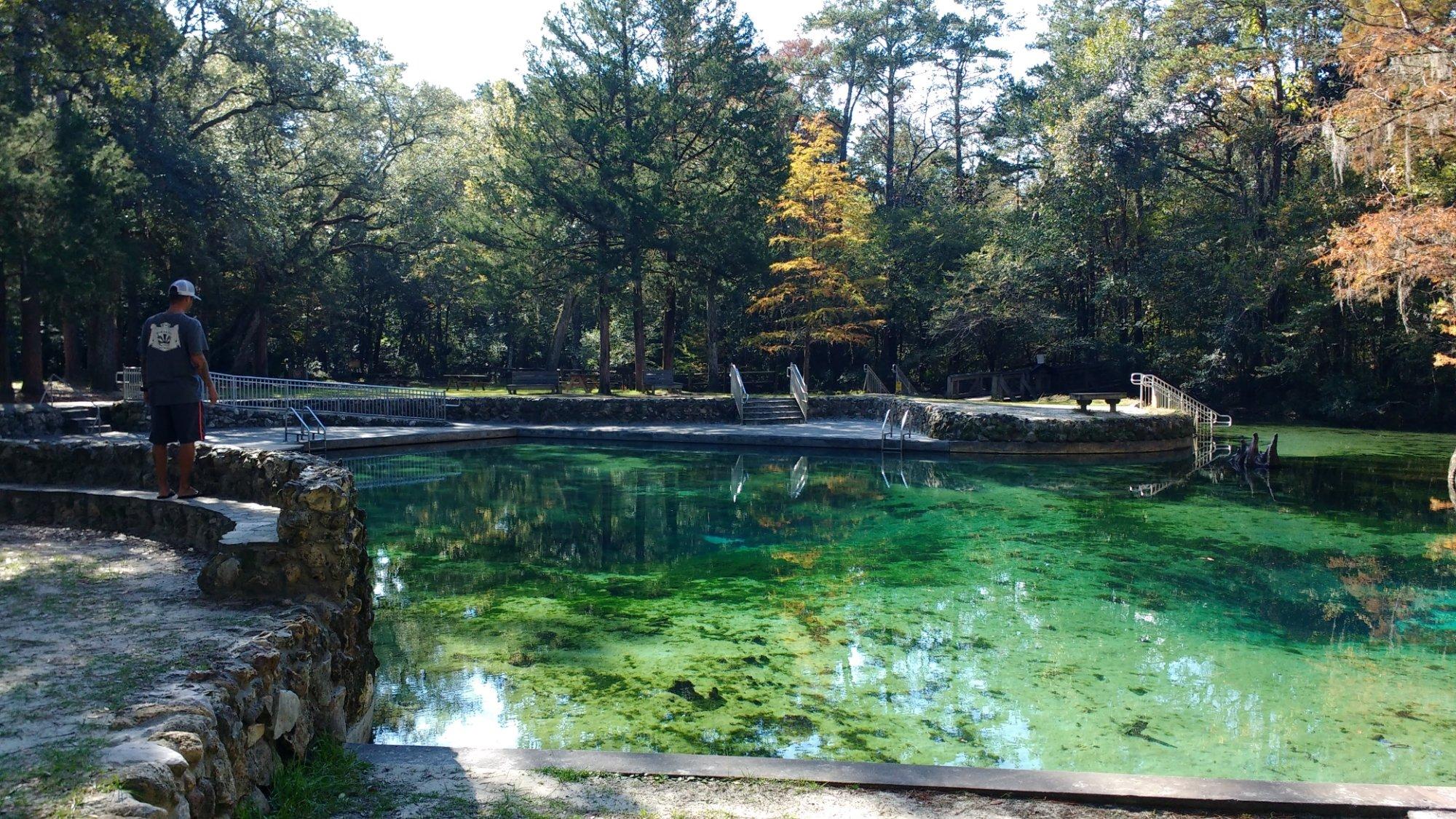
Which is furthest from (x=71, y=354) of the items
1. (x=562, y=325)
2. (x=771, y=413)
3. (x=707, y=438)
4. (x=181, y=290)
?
(x=181, y=290)

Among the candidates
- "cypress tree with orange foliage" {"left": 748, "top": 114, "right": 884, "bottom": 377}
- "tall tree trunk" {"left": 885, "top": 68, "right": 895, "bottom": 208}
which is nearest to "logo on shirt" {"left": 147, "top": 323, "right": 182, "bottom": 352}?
"cypress tree with orange foliage" {"left": 748, "top": 114, "right": 884, "bottom": 377}

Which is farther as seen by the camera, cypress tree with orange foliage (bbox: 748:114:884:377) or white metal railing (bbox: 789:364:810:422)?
cypress tree with orange foliage (bbox: 748:114:884:377)

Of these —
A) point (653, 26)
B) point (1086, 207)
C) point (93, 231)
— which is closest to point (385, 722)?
point (93, 231)

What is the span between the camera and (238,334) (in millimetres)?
30375

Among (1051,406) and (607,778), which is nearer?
(607,778)

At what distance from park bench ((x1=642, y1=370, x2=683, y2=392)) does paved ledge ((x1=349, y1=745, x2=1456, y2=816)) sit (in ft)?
78.2

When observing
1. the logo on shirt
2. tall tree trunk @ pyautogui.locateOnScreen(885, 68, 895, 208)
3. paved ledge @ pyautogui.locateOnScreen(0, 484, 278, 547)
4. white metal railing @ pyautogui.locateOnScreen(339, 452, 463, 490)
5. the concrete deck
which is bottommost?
white metal railing @ pyautogui.locateOnScreen(339, 452, 463, 490)

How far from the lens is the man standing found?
6168 mm

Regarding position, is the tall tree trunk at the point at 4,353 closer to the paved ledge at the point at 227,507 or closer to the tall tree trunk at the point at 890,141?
the paved ledge at the point at 227,507

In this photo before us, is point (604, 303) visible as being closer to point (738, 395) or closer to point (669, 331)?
point (669, 331)

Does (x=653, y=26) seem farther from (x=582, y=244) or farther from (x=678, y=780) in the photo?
(x=678, y=780)

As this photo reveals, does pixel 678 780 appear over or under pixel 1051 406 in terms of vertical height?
under

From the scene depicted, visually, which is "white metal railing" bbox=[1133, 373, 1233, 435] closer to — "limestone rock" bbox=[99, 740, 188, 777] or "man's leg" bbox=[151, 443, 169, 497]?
"man's leg" bbox=[151, 443, 169, 497]

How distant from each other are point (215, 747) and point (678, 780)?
1727 mm
